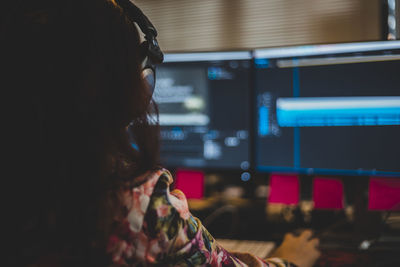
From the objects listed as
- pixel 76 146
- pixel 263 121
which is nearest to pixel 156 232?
pixel 76 146

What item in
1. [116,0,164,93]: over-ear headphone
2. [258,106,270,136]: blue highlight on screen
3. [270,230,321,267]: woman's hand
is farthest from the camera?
[258,106,270,136]: blue highlight on screen

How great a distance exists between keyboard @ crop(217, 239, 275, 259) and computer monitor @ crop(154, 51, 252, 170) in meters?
0.22

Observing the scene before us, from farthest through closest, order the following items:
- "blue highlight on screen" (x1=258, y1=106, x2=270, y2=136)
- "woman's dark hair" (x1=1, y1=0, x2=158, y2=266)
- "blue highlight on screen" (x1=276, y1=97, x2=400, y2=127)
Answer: "blue highlight on screen" (x1=258, y1=106, x2=270, y2=136) < "blue highlight on screen" (x1=276, y1=97, x2=400, y2=127) < "woman's dark hair" (x1=1, y1=0, x2=158, y2=266)

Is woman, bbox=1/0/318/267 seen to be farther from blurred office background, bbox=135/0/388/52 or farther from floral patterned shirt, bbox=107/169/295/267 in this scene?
blurred office background, bbox=135/0/388/52

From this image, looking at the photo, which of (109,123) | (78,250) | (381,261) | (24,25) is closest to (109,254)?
(78,250)

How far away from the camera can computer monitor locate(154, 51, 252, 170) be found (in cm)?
114

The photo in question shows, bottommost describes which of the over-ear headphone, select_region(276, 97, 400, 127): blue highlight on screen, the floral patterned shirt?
the floral patterned shirt

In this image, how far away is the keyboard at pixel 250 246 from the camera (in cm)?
96

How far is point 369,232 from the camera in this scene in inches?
42.7

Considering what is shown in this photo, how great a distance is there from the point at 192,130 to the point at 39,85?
0.72 meters

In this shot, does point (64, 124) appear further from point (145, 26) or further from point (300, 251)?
point (300, 251)

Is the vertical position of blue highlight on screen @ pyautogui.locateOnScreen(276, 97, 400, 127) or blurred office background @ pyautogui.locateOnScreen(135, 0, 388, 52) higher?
blurred office background @ pyautogui.locateOnScreen(135, 0, 388, 52)

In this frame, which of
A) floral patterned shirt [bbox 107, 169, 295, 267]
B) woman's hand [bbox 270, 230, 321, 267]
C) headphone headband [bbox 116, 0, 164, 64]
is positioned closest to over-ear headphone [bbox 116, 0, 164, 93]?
headphone headband [bbox 116, 0, 164, 64]

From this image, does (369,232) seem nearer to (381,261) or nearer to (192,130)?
Result: (381,261)
